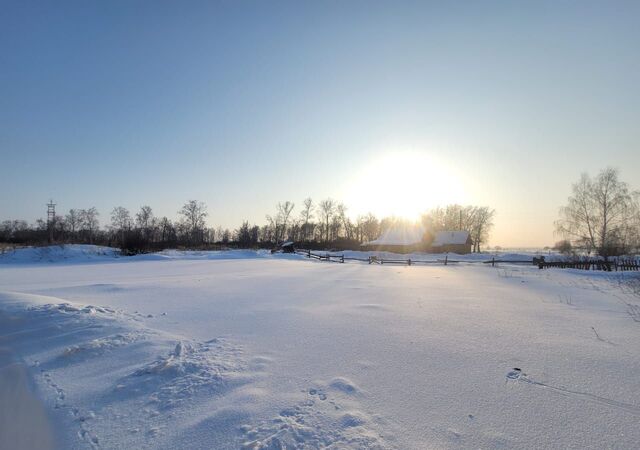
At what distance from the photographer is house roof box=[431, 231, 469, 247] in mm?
63000

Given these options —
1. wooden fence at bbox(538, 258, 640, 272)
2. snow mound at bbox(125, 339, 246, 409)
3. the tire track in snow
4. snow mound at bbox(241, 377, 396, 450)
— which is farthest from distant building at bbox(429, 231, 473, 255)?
snow mound at bbox(241, 377, 396, 450)

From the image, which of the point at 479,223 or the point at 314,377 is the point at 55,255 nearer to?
the point at 314,377

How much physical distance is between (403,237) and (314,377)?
62.6 metres

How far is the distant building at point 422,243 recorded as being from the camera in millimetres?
62562

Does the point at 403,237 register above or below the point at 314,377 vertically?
above

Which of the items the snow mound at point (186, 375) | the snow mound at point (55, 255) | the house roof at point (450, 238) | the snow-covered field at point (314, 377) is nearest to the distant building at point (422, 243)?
the house roof at point (450, 238)

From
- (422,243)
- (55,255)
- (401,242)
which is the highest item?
(401,242)

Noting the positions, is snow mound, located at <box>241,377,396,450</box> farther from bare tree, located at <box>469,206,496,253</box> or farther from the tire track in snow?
bare tree, located at <box>469,206,496,253</box>

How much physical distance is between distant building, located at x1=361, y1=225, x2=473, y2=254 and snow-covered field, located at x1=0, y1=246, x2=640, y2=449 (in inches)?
2159

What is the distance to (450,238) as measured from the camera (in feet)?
211

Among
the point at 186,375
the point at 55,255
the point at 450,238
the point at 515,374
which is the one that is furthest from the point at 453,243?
the point at 186,375

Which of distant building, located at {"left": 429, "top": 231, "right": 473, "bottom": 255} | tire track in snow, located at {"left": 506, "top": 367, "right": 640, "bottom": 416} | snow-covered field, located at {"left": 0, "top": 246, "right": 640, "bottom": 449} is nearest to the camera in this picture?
snow-covered field, located at {"left": 0, "top": 246, "right": 640, "bottom": 449}

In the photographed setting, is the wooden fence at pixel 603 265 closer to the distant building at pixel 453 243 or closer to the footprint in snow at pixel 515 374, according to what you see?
the footprint in snow at pixel 515 374

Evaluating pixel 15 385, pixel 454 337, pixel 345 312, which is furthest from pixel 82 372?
pixel 454 337
